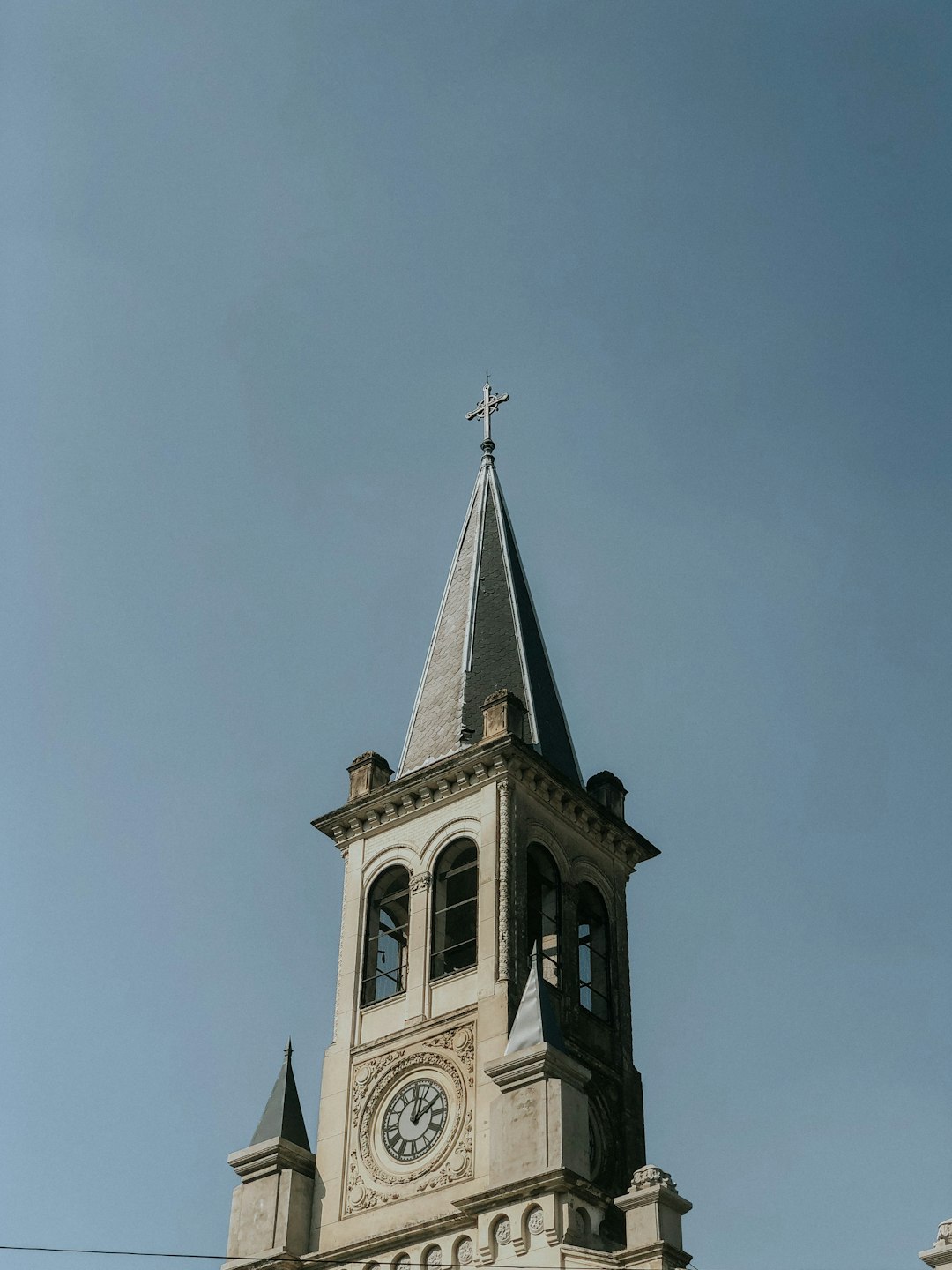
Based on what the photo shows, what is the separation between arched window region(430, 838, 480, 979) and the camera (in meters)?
43.8

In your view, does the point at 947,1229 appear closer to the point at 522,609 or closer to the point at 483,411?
the point at 522,609

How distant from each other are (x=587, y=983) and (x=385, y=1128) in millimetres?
6402

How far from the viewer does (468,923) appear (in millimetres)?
46375

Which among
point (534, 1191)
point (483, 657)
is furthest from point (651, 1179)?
point (483, 657)

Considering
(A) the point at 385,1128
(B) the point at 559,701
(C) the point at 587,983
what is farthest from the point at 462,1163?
(B) the point at 559,701

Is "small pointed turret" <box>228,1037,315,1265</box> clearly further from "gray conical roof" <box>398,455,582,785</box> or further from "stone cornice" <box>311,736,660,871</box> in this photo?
"gray conical roof" <box>398,455,582,785</box>

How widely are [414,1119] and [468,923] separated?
6.48 m

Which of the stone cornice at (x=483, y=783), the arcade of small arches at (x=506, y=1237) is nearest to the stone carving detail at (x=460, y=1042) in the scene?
the arcade of small arches at (x=506, y=1237)

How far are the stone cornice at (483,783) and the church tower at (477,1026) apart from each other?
53mm

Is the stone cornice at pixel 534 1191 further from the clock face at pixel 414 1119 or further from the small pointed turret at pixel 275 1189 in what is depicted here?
the small pointed turret at pixel 275 1189

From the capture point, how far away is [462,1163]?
39344 millimetres

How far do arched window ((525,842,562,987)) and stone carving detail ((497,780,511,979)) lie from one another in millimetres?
1110

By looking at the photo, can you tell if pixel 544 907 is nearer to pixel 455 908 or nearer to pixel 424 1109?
pixel 455 908

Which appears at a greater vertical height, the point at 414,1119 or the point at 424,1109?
the point at 424,1109
